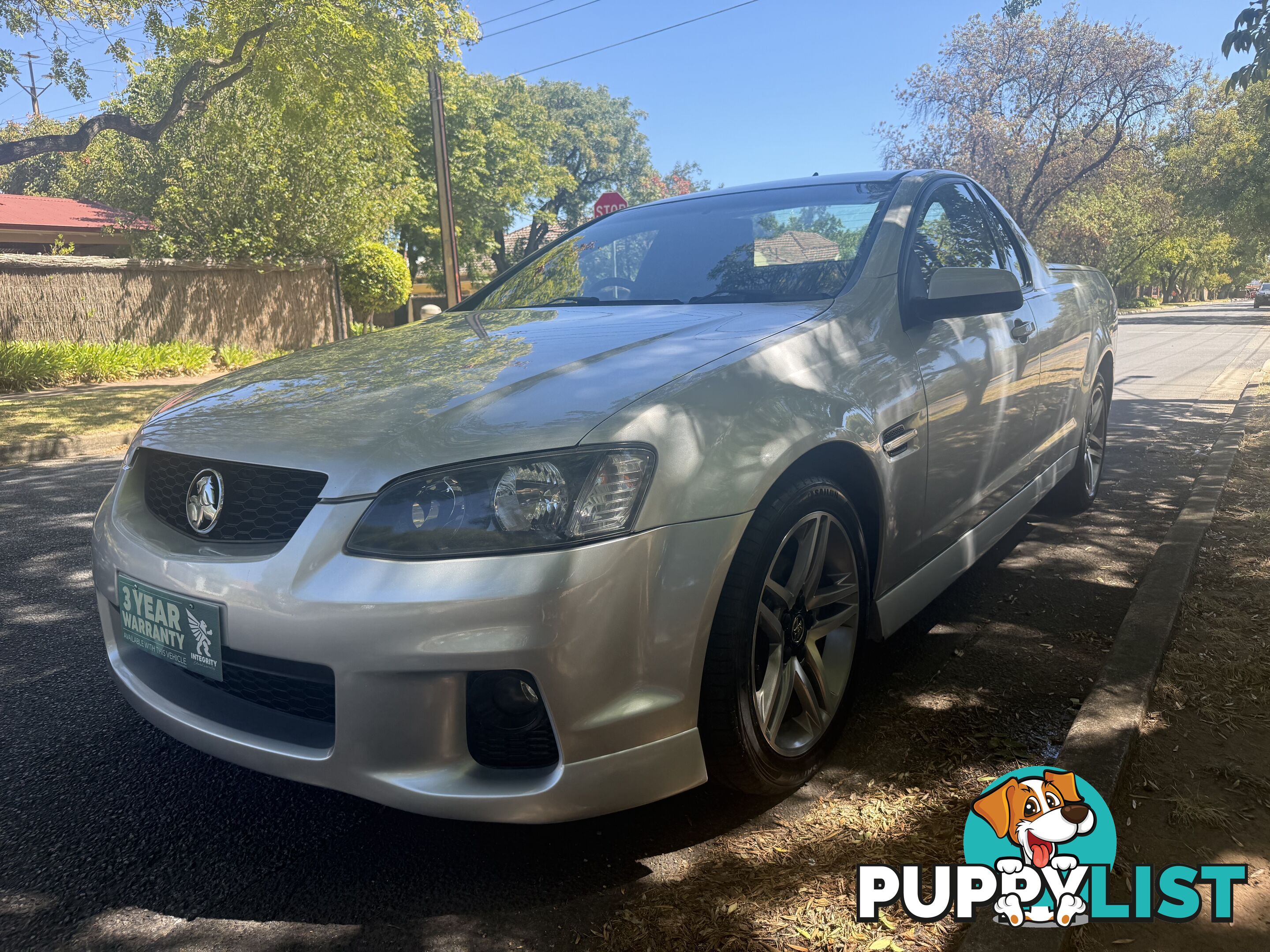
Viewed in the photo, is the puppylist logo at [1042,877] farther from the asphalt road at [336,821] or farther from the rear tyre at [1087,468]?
the rear tyre at [1087,468]

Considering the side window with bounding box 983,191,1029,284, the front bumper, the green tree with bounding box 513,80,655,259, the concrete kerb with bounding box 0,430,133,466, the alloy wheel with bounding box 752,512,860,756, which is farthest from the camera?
the green tree with bounding box 513,80,655,259

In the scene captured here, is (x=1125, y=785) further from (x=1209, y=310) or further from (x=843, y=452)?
(x=1209, y=310)

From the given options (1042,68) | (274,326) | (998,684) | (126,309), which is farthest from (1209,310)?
(998,684)

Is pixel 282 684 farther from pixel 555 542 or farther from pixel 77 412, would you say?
pixel 77 412

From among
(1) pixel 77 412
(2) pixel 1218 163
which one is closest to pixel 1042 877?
(1) pixel 77 412

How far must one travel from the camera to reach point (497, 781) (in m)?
1.75

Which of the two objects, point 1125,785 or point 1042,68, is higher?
point 1042,68

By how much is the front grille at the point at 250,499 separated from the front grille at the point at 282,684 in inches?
9.9

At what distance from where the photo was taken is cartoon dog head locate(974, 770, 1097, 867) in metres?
1.95

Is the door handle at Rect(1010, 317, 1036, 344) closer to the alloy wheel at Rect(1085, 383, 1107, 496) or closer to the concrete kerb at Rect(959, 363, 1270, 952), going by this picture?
the concrete kerb at Rect(959, 363, 1270, 952)

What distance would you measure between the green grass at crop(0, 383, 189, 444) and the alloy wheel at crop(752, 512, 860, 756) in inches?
310

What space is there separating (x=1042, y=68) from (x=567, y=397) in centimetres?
3100

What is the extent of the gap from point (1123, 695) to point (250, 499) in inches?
92.9

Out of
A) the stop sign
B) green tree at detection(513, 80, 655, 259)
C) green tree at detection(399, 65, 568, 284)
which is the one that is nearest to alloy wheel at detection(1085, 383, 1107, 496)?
the stop sign
